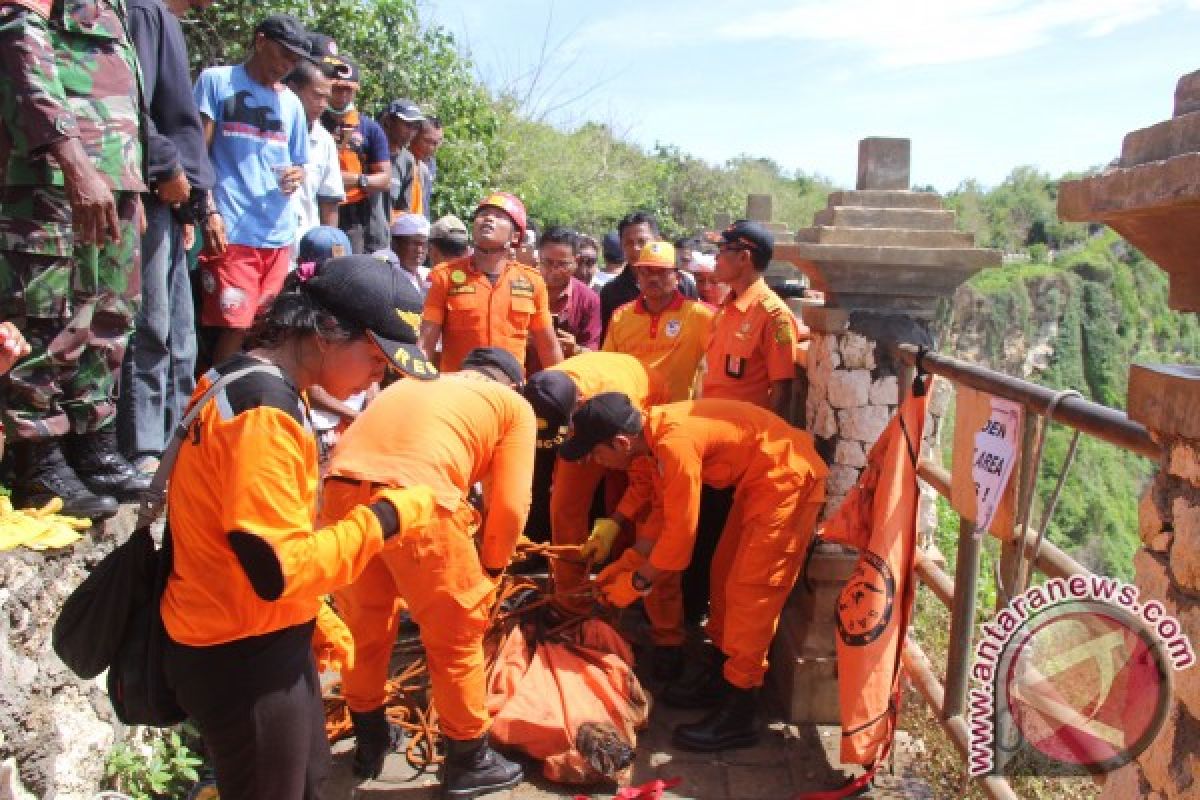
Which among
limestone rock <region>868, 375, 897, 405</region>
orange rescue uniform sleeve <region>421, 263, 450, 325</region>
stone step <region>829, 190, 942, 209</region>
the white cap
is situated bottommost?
limestone rock <region>868, 375, 897, 405</region>

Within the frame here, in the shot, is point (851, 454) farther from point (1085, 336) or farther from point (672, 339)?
point (1085, 336)

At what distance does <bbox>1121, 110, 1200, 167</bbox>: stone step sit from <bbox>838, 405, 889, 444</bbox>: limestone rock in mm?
2353

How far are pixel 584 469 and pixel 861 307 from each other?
172 centimetres

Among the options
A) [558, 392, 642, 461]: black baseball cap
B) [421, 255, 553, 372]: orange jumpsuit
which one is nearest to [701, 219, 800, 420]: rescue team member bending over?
[558, 392, 642, 461]: black baseball cap

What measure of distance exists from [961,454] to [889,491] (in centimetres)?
51

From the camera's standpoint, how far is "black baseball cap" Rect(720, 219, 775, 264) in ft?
16.2

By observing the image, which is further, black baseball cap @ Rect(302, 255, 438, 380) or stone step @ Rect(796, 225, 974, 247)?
stone step @ Rect(796, 225, 974, 247)

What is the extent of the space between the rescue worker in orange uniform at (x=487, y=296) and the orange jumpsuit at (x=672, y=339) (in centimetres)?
56

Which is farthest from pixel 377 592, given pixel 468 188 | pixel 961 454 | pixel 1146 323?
pixel 1146 323

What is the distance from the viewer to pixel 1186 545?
69.9 inches

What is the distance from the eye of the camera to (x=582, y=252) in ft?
25.3

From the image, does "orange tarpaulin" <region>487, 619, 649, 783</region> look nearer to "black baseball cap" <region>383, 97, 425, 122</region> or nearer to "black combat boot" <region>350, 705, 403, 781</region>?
"black combat boot" <region>350, 705, 403, 781</region>

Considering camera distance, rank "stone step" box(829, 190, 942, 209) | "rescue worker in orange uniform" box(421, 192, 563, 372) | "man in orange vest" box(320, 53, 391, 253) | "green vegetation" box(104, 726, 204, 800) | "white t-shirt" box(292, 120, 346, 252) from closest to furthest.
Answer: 1. "green vegetation" box(104, 726, 204, 800)
2. "stone step" box(829, 190, 942, 209)
3. "white t-shirt" box(292, 120, 346, 252)
4. "rescue worker in orange uniform" box(421, 192, 563, 372)
5. "man in orange vest" box(320, 53, 391, 253)

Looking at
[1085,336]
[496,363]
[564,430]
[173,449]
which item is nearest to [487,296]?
[564,430]
